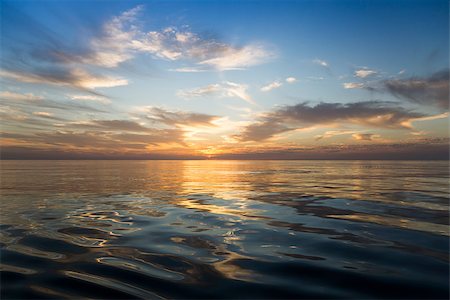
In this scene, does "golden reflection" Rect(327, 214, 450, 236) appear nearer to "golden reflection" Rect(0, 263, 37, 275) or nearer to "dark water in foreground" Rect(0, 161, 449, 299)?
"dark water in foreground" Rect(0, 161, 449, 299)

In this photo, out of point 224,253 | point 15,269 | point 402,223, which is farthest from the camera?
point 402,223

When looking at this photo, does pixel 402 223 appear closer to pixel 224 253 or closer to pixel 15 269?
pixel 224 253

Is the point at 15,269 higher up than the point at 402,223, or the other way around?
the point at 402,223

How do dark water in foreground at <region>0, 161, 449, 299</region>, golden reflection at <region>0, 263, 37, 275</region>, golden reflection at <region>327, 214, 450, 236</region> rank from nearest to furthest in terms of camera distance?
dark water in foreground at <region>0, 161, 449, 299</region> → golden reflection at <region>0, 263, 37, 275</region> → golden reflection at <region>327, 214, 450, 236</region>

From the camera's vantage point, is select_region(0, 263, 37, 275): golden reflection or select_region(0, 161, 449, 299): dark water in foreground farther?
select_region(0, 263, 37, 275): golden reflection

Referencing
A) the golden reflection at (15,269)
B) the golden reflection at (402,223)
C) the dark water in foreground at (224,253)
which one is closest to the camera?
the dark water in foreground at (224,253)

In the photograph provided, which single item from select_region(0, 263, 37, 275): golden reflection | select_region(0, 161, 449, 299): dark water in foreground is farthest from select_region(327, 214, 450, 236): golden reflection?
select_region(0, 263, 37, 275): golden reflection

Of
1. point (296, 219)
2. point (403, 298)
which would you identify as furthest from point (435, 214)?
point (403, 298)

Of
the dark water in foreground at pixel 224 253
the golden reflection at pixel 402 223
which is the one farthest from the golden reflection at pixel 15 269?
the golden reflection at pixel 402 223

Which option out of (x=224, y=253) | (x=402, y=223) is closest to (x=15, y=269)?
(x=224, y=253)

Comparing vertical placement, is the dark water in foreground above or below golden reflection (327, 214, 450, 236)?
below

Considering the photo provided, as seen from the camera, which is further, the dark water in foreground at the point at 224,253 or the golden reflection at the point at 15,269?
the golden reflection at the point at 15,269

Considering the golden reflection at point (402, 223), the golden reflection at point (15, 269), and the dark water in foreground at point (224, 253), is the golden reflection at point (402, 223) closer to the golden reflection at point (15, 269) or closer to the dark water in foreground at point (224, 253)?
the dark water in foreground at point (224, 253)

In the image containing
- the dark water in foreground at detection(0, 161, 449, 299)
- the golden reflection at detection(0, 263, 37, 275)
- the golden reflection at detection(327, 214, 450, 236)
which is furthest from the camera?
the golden reflection at detection(327, 214, 450, 236)
